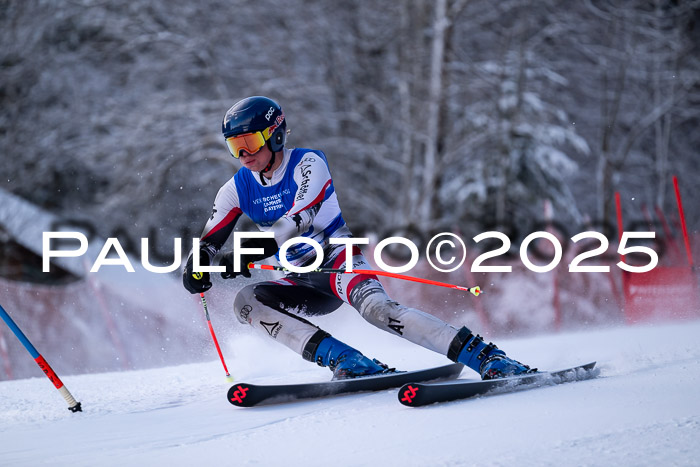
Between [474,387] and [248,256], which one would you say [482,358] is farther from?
[248,256]

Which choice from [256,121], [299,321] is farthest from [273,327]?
[256,121]

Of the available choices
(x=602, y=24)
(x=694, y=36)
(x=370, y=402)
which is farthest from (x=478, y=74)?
(x=370, y=402)

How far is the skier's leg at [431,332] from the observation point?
3.71 metres

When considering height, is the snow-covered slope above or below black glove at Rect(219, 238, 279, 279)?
below

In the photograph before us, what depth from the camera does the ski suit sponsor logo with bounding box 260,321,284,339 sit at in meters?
4.17

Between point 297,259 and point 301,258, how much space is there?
0.03m

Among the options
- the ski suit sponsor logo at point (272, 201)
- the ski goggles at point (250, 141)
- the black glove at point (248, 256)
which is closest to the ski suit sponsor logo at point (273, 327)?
the black glove at point (248, 256)

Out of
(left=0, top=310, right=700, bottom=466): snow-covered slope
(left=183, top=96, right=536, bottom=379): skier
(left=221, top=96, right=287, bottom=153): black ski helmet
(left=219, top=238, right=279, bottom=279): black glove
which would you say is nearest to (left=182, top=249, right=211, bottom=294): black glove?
(left=183, top=96, right=536, bottom=379): skier

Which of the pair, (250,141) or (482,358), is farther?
(250,141)

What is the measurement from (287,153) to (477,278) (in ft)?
15.3

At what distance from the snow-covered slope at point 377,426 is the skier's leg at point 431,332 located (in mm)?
262

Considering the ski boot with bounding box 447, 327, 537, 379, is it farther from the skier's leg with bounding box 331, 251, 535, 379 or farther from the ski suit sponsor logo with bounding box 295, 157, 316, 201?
the ski suit sponsor logo with bounding box 295, 157, 316, 201

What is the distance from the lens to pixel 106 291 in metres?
9.44

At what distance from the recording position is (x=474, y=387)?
3.46 m
